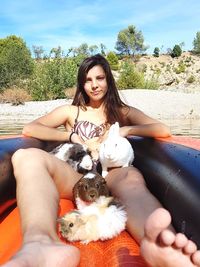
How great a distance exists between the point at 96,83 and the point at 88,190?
2.59 feet

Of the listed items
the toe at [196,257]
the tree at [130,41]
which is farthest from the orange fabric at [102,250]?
the tree at [130,41]

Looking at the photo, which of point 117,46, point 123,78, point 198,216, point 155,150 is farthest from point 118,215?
point 117,46

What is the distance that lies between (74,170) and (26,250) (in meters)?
0.76

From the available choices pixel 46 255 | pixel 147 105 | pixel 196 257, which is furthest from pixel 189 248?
pixel 147 105

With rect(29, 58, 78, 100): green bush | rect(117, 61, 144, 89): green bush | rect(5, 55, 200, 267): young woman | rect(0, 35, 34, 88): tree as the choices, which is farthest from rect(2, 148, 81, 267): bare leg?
rect(0, 35, 34, 88): tree

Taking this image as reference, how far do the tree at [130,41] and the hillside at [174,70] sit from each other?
1123mm

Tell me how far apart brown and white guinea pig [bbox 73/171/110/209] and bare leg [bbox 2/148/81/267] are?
71mm

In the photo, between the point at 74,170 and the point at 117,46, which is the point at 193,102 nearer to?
the point at 74,170

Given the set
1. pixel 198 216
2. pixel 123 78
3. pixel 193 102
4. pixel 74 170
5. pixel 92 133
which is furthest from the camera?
pixel 123 78

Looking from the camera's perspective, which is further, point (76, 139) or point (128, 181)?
point (76, 139)

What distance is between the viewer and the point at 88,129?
2.16 m

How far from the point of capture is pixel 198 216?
124 centimetres

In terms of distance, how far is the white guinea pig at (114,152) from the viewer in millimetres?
1769

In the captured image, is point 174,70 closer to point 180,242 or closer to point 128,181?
point 128,181
